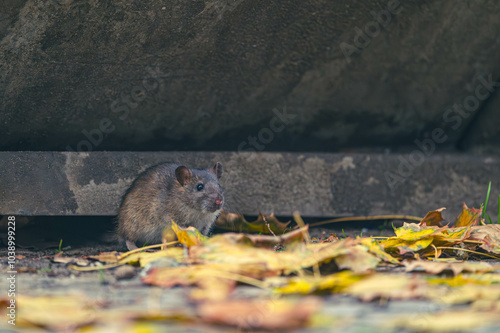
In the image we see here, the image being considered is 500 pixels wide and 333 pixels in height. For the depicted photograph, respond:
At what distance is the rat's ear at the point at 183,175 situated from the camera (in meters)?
3.55

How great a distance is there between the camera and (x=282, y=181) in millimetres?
3953

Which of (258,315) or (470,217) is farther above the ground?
(470,217)

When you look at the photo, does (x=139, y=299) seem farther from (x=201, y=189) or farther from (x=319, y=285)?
(x=201, y=189)

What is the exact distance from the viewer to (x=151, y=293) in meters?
1.75

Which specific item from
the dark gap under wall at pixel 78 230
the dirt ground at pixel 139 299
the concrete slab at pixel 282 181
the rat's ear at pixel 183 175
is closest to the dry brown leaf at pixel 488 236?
the dark gap under wall at pixel 78 230

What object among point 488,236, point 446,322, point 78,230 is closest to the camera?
point 446,322

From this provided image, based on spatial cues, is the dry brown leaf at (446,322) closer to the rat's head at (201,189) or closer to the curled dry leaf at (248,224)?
the curled dry leaf at (248,224)

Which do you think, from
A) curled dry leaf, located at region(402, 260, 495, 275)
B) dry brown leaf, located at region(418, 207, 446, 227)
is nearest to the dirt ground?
curled dry leaf, located at region(402, 260, 495, 275)

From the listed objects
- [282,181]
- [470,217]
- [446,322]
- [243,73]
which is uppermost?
[243,73]

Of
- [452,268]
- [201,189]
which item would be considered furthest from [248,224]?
[452,268]

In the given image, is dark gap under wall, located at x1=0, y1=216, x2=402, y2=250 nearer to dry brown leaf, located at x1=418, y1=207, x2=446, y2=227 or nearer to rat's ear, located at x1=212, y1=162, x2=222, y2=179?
rat's ear, located at x1=212, y1=162, x2=222, y2=179

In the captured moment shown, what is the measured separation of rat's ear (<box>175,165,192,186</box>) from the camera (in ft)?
11.6

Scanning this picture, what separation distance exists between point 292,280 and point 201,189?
74.9 inches

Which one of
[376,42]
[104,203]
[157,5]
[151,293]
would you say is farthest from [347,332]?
[376,42]
